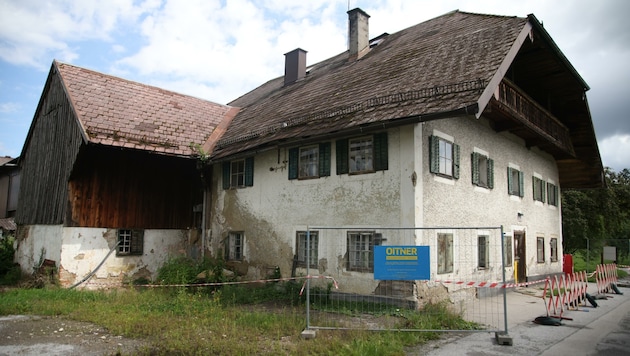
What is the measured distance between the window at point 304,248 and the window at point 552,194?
11356 millimetres

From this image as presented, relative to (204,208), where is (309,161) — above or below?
above

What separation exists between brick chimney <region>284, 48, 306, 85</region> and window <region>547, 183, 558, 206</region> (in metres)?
11.4

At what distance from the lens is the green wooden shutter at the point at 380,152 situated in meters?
10.6

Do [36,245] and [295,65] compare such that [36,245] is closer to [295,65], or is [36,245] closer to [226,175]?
[226,175]

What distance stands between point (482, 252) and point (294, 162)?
5.93m

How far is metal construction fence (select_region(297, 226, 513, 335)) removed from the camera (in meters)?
8.51

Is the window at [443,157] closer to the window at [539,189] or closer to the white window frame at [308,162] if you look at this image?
the white window frame at [308,162]

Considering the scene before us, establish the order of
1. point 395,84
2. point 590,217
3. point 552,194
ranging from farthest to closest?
point 590,217, point 552,194, point 395,84

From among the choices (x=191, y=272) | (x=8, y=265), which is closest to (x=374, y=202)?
(x=191, y=272)

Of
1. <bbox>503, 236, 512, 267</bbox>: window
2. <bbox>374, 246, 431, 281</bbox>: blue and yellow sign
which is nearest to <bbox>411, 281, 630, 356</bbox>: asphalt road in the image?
<bbox>374, 246, 431, 281</bbox>: blue and yellow sign

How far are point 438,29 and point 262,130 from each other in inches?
264

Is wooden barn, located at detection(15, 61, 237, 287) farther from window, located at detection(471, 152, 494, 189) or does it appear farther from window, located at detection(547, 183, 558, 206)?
window, located at detection(547, 183, 558, 206)

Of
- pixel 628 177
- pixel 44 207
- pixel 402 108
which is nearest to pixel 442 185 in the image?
pixel 402 108

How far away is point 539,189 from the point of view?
57.1 feet
